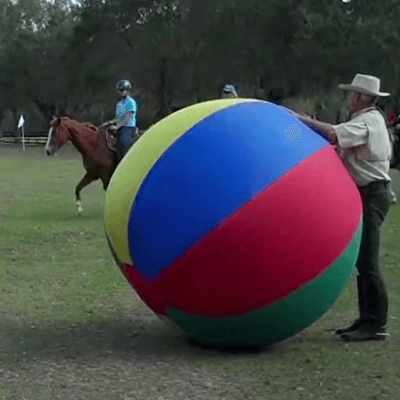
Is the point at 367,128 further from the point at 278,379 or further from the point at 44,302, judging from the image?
the point at 44,302

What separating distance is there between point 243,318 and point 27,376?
1.53 meters

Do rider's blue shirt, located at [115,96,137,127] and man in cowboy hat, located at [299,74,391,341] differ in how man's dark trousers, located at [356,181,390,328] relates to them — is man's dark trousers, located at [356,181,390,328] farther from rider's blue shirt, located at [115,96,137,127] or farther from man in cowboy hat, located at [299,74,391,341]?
rider's blue shirt, located at [115,96,137,127]

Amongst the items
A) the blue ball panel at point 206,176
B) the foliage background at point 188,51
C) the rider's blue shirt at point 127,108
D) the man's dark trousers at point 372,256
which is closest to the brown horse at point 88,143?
the rider's blue shirt at point 127,108

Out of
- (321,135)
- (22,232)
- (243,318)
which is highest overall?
(321,135)

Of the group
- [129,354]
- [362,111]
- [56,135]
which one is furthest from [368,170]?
[56,135]

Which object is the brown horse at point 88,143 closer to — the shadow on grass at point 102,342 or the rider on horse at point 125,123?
the rider on horse at point 125,123

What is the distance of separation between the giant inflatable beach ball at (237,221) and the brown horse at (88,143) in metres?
9.19

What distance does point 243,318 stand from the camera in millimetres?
5949

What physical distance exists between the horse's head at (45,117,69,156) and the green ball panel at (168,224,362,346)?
9.79 metres

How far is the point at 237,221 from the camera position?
5.65 meters

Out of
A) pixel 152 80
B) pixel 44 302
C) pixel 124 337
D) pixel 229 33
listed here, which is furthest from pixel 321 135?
pixel 152 80

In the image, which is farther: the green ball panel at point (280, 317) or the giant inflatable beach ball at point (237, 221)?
the green ball panel at point (280, 317)

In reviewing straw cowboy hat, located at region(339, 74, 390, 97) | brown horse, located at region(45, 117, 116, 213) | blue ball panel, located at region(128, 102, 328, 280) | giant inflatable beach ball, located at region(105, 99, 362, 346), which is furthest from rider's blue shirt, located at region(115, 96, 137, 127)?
blue ball panel, located at region(128, 102, 328, 280)

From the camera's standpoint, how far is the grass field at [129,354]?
5.53 metres
